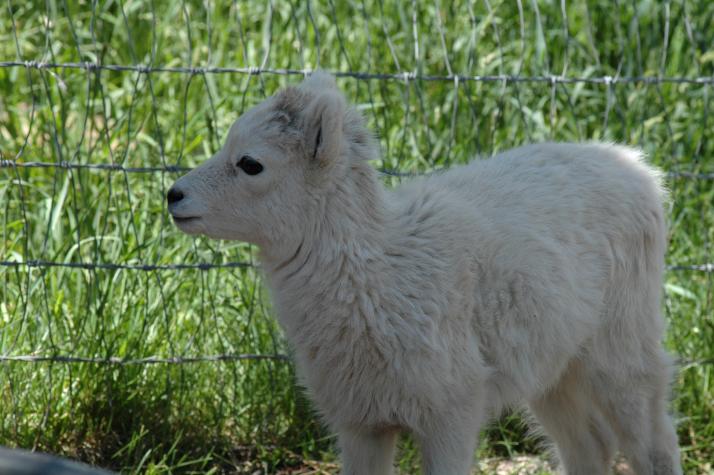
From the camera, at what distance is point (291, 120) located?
11.4ft

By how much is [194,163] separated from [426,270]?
2.56 m

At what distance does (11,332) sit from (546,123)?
3027mm

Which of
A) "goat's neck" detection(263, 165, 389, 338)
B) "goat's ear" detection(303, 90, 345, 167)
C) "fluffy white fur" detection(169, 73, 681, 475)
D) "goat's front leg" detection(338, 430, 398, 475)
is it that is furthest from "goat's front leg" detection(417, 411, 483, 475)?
"goat's ear" detection(303, 90, 345, 167)

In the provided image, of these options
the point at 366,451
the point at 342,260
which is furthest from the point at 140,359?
the point at 342,260

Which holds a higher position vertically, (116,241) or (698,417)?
(116,241)

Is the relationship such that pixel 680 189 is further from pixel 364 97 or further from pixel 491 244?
pixel 491 244

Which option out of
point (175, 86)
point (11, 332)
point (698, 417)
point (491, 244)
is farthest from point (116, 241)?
point (698, 417)

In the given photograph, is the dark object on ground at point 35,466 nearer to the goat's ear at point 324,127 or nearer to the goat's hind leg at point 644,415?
the goat's ear at point 324,127

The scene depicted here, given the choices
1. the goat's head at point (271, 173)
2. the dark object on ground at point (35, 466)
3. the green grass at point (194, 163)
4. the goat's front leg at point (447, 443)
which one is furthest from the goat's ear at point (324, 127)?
the dark object on ground at point (35, 466)

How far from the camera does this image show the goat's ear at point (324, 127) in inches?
133

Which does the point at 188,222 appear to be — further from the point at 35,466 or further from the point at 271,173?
the point at 35,466

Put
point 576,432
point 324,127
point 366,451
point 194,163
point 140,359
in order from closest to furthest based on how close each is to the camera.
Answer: point 324,127, point 366,451, point 576,432, point 140,359, point 194,163

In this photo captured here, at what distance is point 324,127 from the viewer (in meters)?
3.39

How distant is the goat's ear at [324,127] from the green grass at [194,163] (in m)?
1.03
